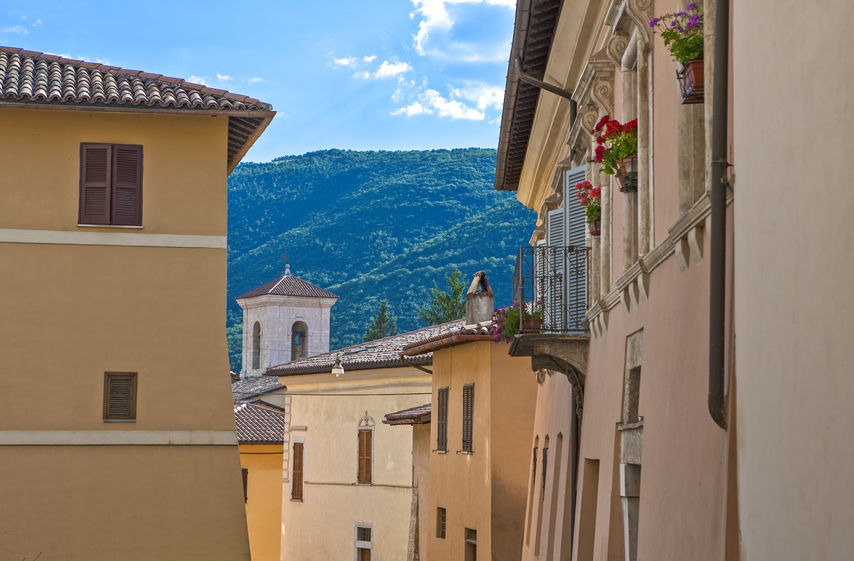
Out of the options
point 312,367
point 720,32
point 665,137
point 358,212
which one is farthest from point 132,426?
point 358,212

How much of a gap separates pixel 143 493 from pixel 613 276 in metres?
8.49

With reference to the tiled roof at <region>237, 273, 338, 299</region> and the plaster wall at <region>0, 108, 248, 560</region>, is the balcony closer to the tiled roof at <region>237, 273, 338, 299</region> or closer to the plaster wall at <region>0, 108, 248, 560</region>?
the plaster wall at <region>0, 108, 248, 560</region>

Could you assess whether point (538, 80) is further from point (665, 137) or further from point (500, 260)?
point (500, 260)

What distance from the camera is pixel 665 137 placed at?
26.8 ft

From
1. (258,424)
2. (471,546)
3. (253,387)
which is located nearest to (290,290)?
(253,387)

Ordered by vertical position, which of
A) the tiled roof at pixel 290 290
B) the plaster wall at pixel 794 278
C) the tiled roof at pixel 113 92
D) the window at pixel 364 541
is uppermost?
the tiled roof at pixel 290 290

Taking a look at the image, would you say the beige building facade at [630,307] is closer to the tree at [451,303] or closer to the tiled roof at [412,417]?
the tiled roof at [412,417]

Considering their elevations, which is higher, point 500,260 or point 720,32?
point 500,260

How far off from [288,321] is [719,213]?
62220mm

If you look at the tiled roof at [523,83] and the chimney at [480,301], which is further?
the chimney at [480,301]

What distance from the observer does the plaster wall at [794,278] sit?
4.03 meters

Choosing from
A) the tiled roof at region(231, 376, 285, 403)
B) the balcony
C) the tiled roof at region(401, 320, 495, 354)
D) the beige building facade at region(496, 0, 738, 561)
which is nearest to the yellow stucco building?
the beige building facade at region(496, 0, 738, 561)

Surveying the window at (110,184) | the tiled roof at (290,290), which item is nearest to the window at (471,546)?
the window at (110,184)

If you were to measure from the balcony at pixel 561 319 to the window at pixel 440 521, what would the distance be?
39.3 feet
